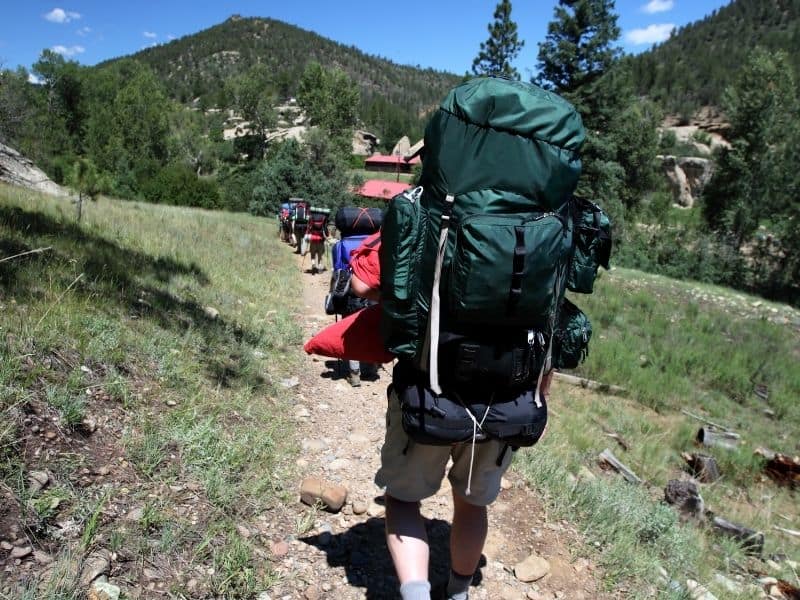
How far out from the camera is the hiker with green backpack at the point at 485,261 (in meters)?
→ 1.50

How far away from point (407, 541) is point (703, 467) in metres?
6.19

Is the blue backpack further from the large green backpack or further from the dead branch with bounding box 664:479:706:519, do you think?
the dead branch with bounding box 664:479:706:519

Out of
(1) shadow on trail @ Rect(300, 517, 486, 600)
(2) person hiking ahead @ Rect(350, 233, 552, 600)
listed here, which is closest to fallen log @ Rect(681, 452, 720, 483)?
(1) shadow on trail @ Rect(300, 517, 486, 600)

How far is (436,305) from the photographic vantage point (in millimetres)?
1575

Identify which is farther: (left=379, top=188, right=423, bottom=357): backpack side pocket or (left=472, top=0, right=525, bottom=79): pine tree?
(left=472, top=0, right=525, bottom=79): pine tree

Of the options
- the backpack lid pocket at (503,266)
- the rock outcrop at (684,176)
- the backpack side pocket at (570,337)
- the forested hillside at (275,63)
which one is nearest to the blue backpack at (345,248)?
the backpack side pocket at (570,337)

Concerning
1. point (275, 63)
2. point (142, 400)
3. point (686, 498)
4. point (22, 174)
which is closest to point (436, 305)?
point (142, 400)

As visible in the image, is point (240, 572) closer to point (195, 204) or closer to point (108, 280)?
point (108, 280)

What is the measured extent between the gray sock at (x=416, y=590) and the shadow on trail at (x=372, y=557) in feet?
2.02

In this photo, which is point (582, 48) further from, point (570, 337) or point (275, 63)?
point (275, 63)

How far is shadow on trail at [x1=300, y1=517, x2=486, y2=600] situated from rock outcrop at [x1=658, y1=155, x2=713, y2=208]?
65.0m

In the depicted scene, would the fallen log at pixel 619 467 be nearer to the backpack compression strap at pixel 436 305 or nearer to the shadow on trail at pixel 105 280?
the shadow on trail at pixel 105 280

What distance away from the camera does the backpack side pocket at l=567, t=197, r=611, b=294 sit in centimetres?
178

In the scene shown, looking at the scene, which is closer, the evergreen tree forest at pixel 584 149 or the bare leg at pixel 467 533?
the bare leg at pixel 467 533
